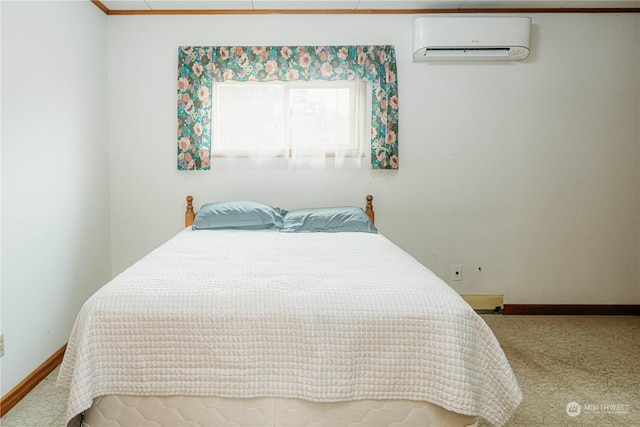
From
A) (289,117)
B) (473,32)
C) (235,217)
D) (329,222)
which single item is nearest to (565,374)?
(329,222)

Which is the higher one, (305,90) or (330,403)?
(305,90)

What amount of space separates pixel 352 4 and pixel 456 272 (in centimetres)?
216

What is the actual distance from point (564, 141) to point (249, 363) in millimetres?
3110

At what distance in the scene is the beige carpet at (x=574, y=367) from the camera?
86.4 inches

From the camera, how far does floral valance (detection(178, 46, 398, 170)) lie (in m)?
3.56

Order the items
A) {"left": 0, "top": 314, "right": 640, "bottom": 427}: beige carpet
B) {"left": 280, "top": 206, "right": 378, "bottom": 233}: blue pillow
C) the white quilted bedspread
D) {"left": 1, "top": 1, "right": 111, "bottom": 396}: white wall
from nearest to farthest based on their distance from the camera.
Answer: the white quilted bedspread, {"left": 0, "top": 314, "right": 640, "bottom": 427}: beige carpet, {"left": 1, "top": 1, "right": 111, "bottom": 396}: white wall, {"left": 280, "top": 206, "right": 378, "bottom": 233}: blue pillow

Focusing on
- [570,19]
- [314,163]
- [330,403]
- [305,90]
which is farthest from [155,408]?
[570,19]

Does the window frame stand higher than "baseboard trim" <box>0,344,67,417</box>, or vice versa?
the window frame

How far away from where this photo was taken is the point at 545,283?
375 cm

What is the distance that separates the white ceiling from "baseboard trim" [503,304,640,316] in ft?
7.41

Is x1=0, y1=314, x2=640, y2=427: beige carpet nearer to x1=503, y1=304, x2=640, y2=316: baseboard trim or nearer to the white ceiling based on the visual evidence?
x1=503, y1=304, x2=640, y2=316: baseboard trim

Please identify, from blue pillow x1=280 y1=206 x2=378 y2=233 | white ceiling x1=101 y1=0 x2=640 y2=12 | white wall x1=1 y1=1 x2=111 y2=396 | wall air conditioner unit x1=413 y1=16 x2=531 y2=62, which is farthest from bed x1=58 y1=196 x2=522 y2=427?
white ceiling x1=101 y1=0 x2=640 y2=12

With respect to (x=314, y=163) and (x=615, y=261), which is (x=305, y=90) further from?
(x=615, y=261)

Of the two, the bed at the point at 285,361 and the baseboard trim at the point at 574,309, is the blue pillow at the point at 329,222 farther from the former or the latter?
the bed at the point at 285,361
